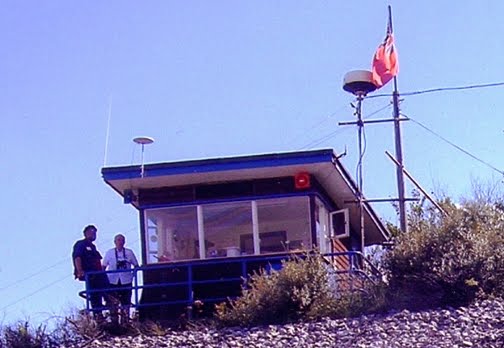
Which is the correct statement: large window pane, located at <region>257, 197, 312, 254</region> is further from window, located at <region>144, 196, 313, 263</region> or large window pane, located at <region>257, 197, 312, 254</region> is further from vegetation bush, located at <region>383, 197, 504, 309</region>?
vegetation bush, located at <region>383, 197, 504, 309</region>

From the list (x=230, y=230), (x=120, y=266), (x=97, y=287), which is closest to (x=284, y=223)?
(x=230, y=230)

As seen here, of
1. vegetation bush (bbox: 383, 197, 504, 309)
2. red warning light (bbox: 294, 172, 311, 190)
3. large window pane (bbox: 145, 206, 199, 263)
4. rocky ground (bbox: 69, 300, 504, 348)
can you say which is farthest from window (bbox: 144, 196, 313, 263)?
rocky ground (bbox: 69, 300, 504, 348)

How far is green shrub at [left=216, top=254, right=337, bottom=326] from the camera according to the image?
19062mm

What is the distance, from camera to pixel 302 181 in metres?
22.5

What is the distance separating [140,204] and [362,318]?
19.9 feet

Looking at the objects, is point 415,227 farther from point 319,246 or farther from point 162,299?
point 162,299

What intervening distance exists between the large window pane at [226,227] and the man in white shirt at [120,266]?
1783mm

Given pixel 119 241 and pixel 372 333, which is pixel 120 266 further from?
pixel 372 333

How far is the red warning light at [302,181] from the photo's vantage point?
22.5 meters

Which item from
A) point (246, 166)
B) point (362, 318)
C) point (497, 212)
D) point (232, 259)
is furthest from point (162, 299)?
point (497, 212)

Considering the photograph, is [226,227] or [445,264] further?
[226,227]

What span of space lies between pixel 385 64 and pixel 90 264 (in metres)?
8.14

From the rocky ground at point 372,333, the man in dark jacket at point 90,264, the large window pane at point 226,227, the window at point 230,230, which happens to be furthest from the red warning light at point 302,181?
the rocky ground at point 372,333

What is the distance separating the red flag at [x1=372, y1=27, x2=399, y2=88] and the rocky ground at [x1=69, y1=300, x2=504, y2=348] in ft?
22.6
